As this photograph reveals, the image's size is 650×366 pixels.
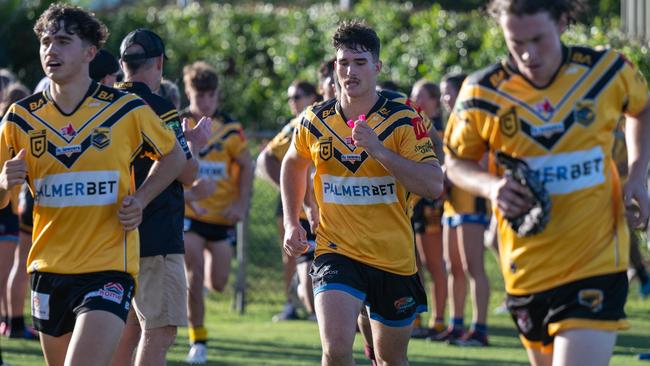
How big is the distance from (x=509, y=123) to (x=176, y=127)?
2302 millimetres

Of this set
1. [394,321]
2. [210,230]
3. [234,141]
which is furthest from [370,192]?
[234,141]

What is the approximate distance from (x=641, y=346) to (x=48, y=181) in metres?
6.54

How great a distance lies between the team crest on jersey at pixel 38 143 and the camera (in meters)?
6.08

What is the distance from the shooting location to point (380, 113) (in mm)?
6824

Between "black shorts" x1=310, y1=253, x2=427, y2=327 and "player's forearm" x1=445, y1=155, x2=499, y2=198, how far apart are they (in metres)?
1.24

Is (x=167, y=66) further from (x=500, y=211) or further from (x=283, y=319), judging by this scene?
(x=500, y=211)

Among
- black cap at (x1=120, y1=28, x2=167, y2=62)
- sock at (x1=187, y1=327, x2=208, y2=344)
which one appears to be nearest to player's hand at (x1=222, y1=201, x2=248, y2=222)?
sock at (x1=187, y1=327, x2=208, y2=344)

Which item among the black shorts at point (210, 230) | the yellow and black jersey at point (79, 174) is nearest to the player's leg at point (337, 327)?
the yellow and black jersey at point (79, 174)

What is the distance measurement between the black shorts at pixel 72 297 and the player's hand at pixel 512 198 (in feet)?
6.55

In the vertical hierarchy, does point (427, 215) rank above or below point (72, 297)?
below

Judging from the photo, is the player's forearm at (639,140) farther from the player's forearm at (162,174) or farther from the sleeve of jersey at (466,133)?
the player's forearm at (162,174)

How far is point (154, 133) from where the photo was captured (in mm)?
6250

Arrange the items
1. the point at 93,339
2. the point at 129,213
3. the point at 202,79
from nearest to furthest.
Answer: the point at 93,339 → the point at 129,213 → the point at 202,79

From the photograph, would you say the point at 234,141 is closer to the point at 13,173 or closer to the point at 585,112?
the point at 13,173
